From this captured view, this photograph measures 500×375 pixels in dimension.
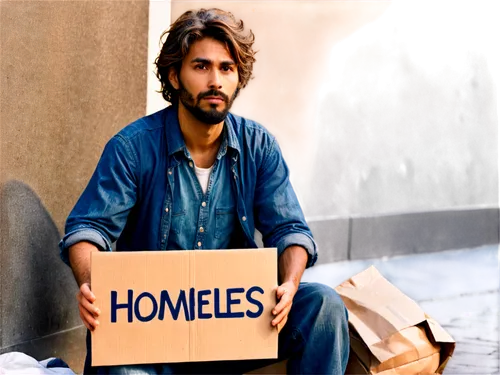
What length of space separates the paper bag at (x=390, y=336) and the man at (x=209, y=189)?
30cm

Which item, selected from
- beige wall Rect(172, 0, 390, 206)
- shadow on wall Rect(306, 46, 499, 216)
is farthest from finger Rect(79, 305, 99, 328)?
shadow on wall Rect(306, 46, 499, 216)

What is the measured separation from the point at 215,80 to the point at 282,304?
2.73 ft

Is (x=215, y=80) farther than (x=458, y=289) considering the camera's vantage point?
No

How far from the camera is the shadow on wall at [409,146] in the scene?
19.9ft

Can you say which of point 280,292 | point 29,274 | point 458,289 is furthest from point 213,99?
point 458,289

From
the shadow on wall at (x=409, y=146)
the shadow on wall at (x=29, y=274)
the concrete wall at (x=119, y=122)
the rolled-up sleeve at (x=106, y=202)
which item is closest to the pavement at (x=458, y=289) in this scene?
the concrete wall at (x=119, y=122)

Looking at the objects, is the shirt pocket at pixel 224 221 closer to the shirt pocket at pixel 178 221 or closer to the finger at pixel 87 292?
the shirt pocket at pixel 178 221

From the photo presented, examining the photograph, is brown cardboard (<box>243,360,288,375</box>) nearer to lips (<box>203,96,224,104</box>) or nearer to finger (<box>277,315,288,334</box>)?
finger (<box>277,315,288,334</box>)

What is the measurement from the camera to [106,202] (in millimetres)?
3020

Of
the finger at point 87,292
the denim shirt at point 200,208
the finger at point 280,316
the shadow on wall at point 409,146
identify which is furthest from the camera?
the shadow on wall at point 409,146

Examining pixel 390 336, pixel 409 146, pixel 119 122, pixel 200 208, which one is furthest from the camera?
pixel 409 146

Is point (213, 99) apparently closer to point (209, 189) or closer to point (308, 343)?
point (209, 189)

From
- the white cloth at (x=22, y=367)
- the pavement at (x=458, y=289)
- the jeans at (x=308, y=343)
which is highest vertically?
the jeans at (x=308, y=343)

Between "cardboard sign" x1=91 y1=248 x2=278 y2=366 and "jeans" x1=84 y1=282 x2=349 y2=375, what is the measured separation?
0.49 feet
